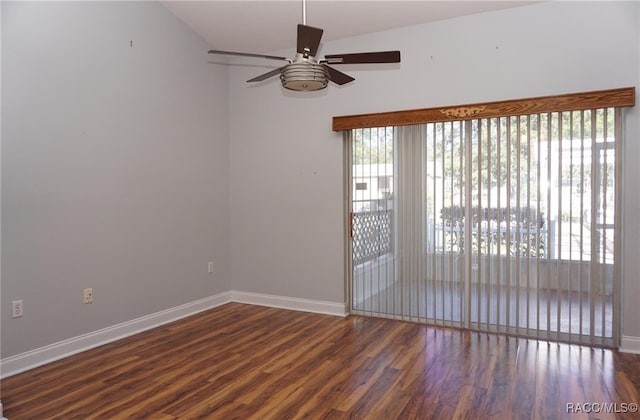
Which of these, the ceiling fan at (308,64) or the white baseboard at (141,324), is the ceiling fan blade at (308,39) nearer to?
the ceiling fan at (308,64)

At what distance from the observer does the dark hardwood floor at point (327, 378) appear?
8.43 ft

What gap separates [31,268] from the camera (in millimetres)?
3193

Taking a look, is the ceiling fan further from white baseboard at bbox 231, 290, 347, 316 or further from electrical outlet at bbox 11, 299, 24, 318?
white baseboard at bbox 231, 290, 347, 316

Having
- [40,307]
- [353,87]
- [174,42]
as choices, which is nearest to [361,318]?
[353,87]

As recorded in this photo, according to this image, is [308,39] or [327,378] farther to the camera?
[327,378]

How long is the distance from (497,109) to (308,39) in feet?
7.20

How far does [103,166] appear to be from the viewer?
3.73 metres

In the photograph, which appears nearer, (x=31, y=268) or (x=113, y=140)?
(x=31, y=268)

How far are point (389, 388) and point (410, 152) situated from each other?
2.35 m

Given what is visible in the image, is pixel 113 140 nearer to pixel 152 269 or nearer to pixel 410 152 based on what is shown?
pixel 152 269

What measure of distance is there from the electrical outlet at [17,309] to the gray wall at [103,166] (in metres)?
0.04

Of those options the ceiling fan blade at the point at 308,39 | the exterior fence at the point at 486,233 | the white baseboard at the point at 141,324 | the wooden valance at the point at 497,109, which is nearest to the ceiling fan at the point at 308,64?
the ceiling fan blade at the point at 308,39

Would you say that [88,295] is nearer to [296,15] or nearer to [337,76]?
[337,76]

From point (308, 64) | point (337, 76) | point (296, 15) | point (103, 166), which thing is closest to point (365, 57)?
point (337, 76)
